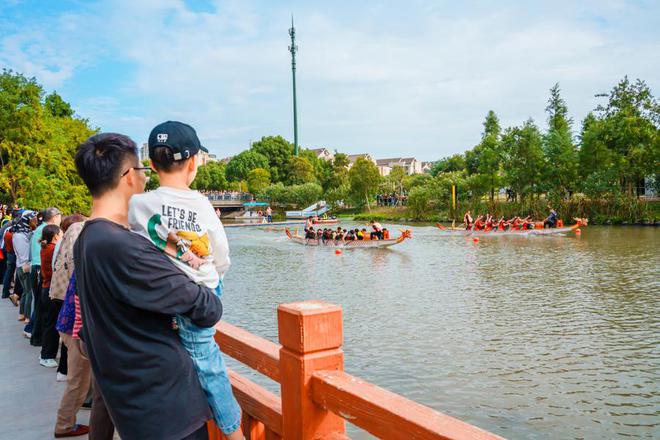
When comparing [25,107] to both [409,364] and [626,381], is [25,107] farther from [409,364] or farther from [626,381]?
[626,381]

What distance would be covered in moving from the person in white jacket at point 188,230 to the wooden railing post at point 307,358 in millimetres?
249

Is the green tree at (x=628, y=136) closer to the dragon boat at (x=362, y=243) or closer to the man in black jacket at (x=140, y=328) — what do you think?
the dragon boat at (x=362, y=243)

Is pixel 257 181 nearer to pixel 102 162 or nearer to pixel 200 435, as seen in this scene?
pixel 102 162

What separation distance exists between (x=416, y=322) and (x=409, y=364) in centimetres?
293

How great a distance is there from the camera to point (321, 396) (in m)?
2.19

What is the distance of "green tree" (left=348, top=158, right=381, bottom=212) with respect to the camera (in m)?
63.5

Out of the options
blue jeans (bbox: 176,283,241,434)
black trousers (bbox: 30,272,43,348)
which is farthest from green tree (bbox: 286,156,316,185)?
blue jeans (bbox: 176,283,241,434)

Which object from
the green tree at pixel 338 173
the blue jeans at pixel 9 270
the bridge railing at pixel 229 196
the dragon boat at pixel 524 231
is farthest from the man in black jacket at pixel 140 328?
the bridge railing at pixel 229 196

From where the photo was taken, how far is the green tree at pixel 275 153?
83.1 metres

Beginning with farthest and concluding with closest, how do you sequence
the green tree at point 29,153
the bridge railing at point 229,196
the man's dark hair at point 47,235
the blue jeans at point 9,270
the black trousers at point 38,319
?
the bridge railing at point 229,196 < the green tree at point 29,153 < the blue jeans at point 9,270 < the black trousers at point 38,319 < the man's dark hair at point 47,235

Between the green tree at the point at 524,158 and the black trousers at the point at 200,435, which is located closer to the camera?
the black trousers at the point at 200,435

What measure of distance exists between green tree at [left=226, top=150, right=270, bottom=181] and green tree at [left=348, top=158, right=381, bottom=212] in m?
20.9

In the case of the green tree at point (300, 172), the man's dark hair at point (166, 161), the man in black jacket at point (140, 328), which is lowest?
the man in black jacket at point (140, 328)

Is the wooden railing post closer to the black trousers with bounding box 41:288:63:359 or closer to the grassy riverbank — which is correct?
the black trousers with bounding box 41:288:63:359
